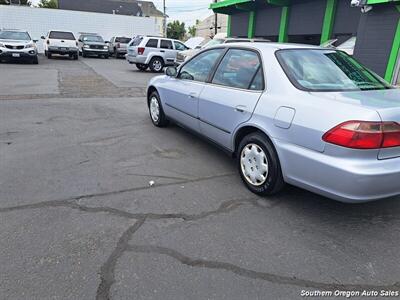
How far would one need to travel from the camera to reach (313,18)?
14867 millimetres

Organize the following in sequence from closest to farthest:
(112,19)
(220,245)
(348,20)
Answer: (220,245) → (348,20) → (112,19)

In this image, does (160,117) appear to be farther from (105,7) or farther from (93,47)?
(105,7)

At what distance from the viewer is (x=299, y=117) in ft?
9.53

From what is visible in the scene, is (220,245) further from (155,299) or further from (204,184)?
(204,184)

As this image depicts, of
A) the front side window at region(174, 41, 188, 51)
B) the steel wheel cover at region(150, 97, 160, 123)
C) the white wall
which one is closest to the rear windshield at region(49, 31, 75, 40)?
the front side window at region(174, 41, 188, 51)

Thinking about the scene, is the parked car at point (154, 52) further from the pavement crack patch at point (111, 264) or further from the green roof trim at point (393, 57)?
the pavement crack patch at point (111, 264)

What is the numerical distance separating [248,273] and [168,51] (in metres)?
15.6

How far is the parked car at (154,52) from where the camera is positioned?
1608 centimetres

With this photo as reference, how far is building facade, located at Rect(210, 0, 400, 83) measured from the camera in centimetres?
1081

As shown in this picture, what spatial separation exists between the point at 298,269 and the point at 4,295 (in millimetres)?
2085

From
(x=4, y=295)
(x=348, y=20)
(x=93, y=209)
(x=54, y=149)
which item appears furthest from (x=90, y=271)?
(x=348, y=20)

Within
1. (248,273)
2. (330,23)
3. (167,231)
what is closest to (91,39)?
(330,23)

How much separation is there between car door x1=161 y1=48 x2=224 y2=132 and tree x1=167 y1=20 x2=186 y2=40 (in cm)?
6064

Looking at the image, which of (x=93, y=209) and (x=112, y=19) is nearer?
(x=93, y=209)
